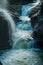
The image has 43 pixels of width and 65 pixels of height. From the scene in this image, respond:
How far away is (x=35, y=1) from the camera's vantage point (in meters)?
27.1

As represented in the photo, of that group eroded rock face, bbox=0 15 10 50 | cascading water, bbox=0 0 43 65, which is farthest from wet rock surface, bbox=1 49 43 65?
eroded rock face, bbox=0 15 10 50

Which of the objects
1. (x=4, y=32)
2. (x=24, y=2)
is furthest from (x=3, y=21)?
(x=24, y=2)

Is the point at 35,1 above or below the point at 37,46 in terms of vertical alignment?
above

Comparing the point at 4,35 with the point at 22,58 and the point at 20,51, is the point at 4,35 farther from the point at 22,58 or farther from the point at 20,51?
the point at 22,58

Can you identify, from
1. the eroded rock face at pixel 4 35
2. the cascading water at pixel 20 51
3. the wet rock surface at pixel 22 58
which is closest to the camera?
the wet rock surface at pixel 22 58

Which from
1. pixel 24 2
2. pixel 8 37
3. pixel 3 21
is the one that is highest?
pixel 24 2

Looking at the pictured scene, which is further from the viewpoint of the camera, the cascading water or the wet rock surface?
the cascading water

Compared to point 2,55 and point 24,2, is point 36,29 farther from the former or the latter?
point 24,2

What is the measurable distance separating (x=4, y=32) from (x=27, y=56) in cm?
241

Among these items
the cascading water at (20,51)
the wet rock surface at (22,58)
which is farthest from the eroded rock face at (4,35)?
the wet rock surface at (22,58)

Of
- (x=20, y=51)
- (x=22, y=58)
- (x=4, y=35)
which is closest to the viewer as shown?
(x=22, y=58)

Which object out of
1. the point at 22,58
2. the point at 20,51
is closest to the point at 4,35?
the point at 20,51

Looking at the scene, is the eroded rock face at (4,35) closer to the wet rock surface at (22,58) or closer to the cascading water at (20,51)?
the cascading water at (20,51)

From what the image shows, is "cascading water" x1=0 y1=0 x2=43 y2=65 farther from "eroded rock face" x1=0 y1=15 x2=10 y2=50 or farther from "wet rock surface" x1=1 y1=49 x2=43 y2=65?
"eroded rock face" x1=0 y1=15 x2=10 y2=50
